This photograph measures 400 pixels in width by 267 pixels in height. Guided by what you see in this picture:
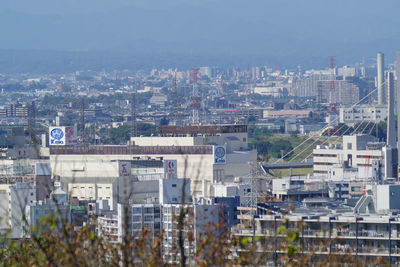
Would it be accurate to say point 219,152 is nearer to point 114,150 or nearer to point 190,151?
point 190,151

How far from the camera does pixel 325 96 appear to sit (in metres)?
97.9

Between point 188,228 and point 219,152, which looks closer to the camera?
point 188,228

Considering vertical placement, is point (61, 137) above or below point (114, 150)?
above

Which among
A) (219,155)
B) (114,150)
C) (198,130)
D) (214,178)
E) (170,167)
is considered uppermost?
(198,130)

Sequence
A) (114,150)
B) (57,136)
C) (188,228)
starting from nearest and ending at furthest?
(188,228), (114,150), (57,136)

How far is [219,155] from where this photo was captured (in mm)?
30797

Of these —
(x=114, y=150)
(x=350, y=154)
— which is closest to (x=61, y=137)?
(x=114, y=150)

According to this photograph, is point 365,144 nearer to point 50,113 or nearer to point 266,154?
point 266,154

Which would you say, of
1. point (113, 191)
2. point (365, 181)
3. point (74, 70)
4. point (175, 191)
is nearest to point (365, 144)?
point (365, 181)

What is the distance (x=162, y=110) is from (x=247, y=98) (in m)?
17.3

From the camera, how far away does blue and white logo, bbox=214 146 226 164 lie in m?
30.7

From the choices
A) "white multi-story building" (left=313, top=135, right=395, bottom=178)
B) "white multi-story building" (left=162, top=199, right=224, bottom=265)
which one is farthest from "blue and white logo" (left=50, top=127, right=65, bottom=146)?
"white multi-story building" (left=162, top=199, right=224, bottom=265)

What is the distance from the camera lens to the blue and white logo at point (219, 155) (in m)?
30.7

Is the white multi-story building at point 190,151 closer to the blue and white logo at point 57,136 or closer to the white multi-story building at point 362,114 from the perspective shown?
the blue and white logo at point 57,136
